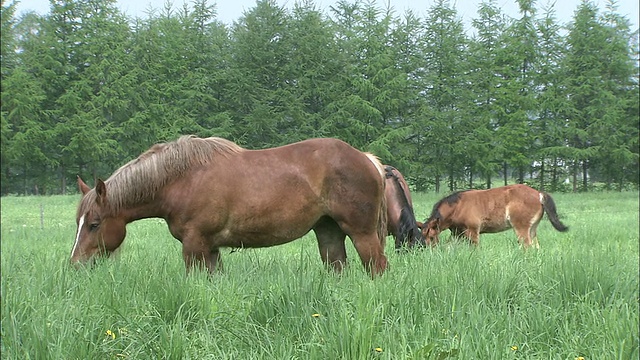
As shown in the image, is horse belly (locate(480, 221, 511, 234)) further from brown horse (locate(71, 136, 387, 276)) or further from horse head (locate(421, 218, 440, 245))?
brown horse (locate(71, 136, 387, 276))

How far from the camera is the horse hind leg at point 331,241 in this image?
4.32m

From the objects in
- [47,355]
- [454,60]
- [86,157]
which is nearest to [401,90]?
[454,60]

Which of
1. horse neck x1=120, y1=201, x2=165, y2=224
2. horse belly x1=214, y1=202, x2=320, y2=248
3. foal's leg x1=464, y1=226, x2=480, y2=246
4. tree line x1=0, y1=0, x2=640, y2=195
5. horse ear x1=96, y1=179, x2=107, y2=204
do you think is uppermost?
tree line x1=0, y1=0, x2=640, y2=195

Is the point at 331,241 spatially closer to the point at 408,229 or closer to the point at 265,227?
the point at 265,227

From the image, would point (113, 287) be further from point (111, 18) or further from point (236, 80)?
point (111, 18)

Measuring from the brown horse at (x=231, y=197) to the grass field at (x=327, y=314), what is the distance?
502 mm

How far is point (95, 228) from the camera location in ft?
12.5

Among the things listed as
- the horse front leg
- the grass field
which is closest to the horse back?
the horse front leg

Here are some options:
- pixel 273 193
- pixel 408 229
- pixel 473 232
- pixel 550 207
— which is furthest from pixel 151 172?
Result: pixel 550 207

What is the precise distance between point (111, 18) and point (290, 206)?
203 inches

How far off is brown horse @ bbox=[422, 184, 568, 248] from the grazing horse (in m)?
1.39

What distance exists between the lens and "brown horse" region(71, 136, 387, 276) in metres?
3.79

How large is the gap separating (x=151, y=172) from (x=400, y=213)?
2.98 metres

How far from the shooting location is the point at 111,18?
7180 millimetres
